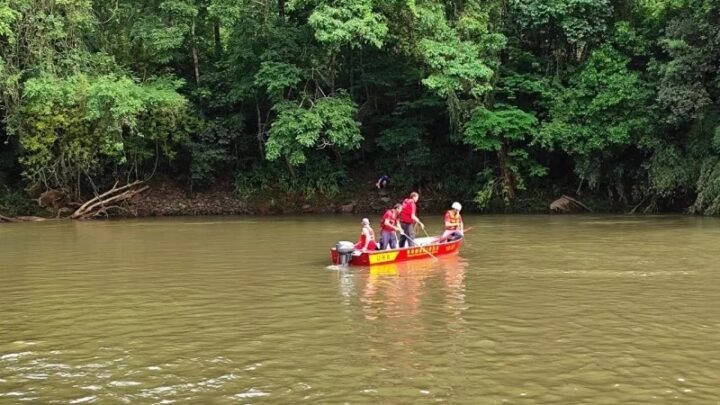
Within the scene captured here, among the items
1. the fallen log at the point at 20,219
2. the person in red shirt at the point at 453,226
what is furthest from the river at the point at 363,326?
the fallen log at the point at 20,219

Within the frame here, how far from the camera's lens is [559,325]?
388 inches

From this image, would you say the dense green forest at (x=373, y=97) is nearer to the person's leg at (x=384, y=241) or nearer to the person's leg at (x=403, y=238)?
the person's leg at (x=403, y=238)

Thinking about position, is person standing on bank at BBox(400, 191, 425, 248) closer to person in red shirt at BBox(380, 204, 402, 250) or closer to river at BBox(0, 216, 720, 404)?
person in red shirt at BBox(380, 204, 402, 250)

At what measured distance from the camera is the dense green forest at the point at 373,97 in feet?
92.5

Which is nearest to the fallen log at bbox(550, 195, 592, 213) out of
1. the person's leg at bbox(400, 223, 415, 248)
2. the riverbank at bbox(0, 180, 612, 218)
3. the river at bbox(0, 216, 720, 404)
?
the riverbank at bbox(0, 180, 612, 218)

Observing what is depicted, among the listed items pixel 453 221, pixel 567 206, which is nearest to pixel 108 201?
pixel 453 221

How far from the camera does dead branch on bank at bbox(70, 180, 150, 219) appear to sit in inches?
1231

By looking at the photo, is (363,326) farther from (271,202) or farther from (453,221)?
(271,202)

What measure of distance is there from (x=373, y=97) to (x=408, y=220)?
17673mm

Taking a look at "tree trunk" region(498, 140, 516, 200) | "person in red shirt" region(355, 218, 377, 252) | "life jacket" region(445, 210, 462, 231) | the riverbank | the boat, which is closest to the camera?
the boat

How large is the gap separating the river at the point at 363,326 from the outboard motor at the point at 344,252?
0.48 meters

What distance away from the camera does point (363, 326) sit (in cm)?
1003

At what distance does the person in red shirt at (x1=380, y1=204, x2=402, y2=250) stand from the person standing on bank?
54cm

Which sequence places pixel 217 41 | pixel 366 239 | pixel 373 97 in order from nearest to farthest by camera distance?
pixel 366 239
pixel 373 97
pixel 217 41
